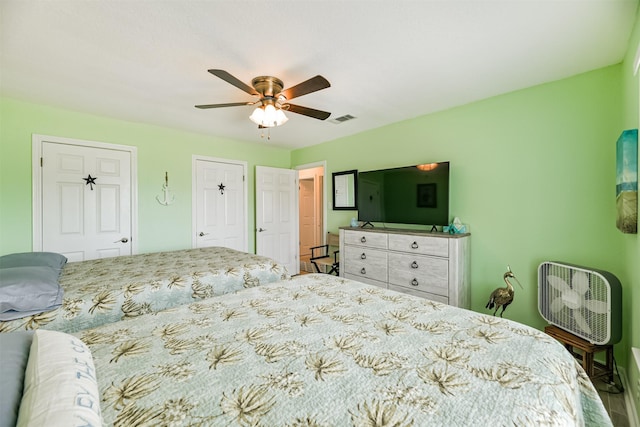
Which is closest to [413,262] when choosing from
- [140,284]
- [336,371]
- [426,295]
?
[426,295]

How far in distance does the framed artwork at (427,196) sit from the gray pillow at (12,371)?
3067mm

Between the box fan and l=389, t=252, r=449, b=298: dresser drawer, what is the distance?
74 cm

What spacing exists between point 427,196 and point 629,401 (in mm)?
2039

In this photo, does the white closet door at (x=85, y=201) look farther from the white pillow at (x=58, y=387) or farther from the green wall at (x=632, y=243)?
the green wall at (x=632, y=243)

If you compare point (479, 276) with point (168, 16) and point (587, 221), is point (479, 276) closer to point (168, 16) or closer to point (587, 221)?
point (587, 221)

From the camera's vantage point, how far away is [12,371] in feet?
2.30

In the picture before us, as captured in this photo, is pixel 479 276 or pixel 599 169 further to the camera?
pixel 479 276

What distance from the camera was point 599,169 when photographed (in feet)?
6.90

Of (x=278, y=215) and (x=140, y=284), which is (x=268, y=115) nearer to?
(x=140, y=284)

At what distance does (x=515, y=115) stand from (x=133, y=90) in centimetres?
354

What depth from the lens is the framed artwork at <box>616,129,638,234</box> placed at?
4.95ft

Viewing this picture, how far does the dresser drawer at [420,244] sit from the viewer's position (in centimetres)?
265

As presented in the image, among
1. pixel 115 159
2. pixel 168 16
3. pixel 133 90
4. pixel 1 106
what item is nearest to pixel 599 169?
pixel 168 16

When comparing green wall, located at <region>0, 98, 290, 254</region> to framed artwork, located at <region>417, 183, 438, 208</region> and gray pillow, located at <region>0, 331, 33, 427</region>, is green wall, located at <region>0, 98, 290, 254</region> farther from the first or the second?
gray pillow, located at <region>0, 331, 33, 427</region>
